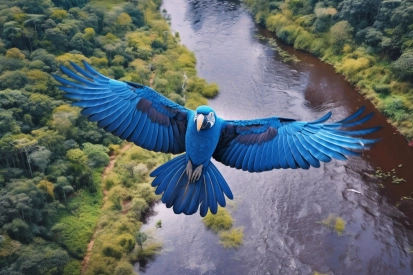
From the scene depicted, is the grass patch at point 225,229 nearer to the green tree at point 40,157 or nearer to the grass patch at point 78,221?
the grass patch at point 78,221

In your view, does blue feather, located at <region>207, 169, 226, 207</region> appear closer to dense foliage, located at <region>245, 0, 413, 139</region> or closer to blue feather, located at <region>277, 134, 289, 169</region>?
blue feather, located at <region>277, 134, 289, 169</region>

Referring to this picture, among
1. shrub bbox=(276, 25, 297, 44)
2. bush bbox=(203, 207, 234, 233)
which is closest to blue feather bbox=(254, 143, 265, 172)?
bush bbox=(203, 207, 234, 233)

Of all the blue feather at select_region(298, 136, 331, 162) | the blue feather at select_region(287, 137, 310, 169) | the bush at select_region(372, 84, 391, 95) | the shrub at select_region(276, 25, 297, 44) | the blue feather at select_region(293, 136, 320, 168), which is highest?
the blue feather at select_region(298, 136, 331, 162)

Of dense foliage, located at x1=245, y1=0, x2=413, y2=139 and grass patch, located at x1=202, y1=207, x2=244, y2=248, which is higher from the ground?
dense foliage, located at x1=245, y1=0, x2=413, y2=139

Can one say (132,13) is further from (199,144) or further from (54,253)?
(199,144)

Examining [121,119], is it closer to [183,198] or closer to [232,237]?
[183,198]

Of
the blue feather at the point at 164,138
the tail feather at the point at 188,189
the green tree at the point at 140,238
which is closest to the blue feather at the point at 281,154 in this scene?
the tail feather at the point at 188,189

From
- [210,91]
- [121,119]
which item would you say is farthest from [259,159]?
[210,91]
